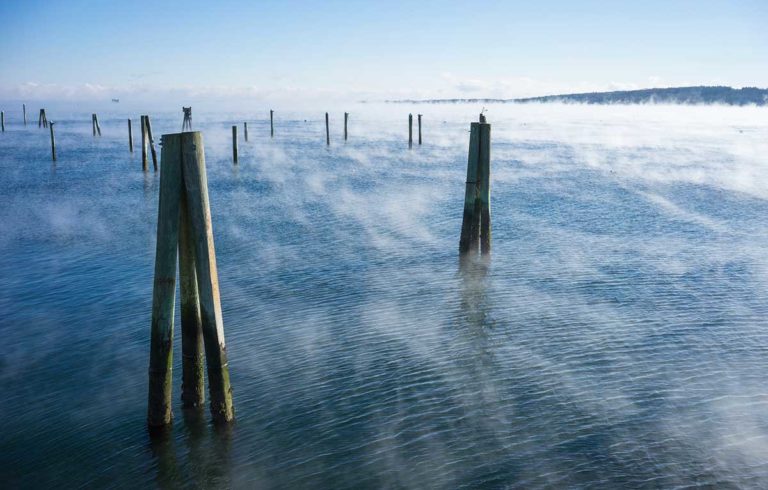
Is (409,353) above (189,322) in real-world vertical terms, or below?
below

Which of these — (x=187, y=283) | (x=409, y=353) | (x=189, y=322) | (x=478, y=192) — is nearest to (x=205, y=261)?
(x=187, y=283)

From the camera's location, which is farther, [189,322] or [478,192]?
[478,192]

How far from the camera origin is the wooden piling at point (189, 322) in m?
6.57

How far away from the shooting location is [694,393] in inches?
306

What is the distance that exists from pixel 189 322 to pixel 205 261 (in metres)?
0.87

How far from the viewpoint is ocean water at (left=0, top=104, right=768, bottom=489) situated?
21.1ft

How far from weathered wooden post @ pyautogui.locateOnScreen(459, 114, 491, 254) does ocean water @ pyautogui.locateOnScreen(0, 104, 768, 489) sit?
2.20 ft

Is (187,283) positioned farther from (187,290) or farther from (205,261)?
(205,261)

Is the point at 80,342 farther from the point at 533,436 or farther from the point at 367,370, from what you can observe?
the point at 533,436

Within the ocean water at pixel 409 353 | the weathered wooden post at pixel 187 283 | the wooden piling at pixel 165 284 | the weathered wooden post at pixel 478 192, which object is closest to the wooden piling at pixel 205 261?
the weathered wooden post at pixel 187 283

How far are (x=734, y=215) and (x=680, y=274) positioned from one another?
970 cm

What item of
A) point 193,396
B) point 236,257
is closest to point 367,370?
point 193,396

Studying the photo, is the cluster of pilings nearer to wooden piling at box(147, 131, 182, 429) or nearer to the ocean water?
wooden piling at box(147, 131, 182, 429)

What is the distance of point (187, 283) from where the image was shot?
6746 mm
